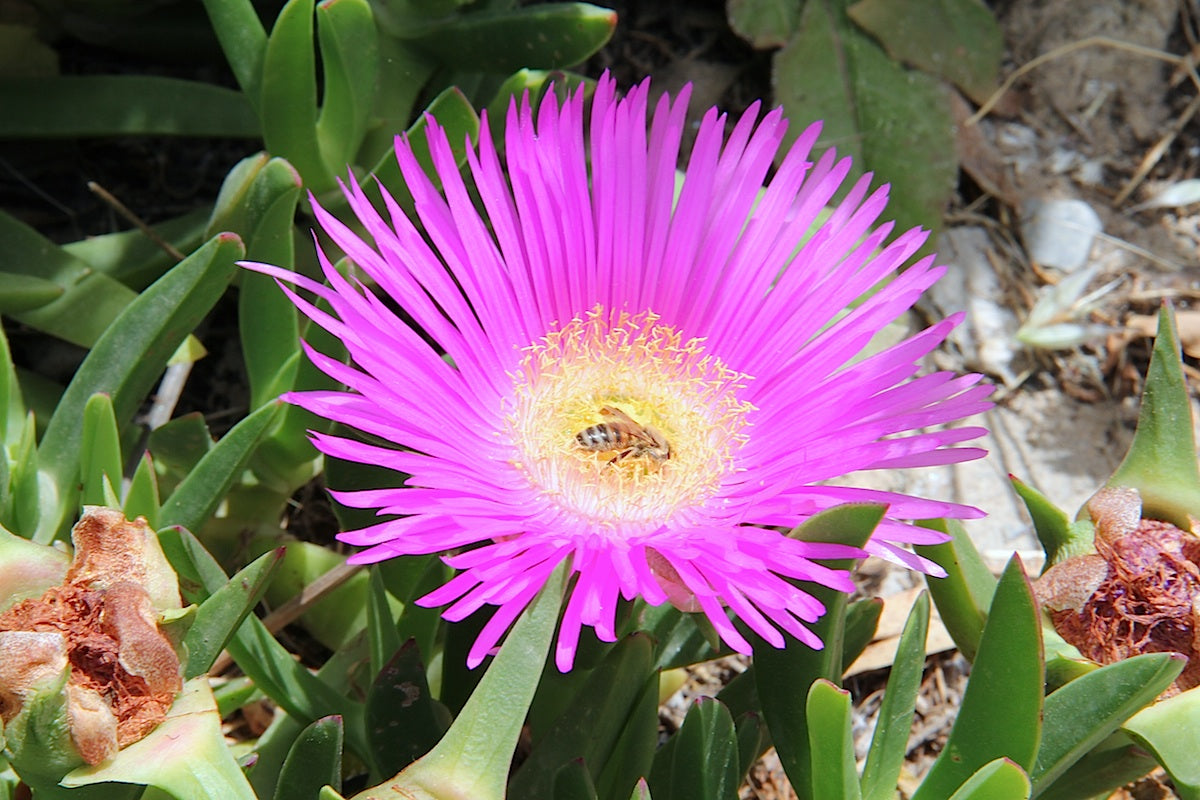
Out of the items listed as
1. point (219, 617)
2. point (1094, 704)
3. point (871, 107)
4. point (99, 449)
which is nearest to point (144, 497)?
point (99, 449)

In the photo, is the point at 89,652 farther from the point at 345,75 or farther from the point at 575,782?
the point at 345,75

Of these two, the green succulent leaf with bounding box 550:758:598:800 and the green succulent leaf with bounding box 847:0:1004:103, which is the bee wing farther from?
the green succulent leaf with bounding box 847:0:1004:103

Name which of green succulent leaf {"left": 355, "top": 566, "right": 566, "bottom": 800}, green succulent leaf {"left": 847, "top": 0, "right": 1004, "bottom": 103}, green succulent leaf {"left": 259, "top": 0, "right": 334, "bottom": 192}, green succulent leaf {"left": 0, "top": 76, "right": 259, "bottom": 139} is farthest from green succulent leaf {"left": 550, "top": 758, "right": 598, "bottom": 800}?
green succulent leaf {"left": 847, "top": 0, "right": 1004, "bottom": 103}

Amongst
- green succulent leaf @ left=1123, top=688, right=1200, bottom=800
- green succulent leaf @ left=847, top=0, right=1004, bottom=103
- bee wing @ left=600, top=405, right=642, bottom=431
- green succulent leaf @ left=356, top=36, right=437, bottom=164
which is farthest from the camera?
green succulent leaf @ left=847, top=0, right=1004, bottom=103

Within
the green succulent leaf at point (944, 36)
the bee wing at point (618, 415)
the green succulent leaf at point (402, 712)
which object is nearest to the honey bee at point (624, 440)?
the bee wing at point (618, 415)

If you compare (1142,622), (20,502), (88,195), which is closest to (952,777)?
(1142,622)

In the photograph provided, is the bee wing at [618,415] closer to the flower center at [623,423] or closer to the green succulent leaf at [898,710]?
the flower center at [623,423]

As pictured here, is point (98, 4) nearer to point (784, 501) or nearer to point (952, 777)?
point (784, 501)
